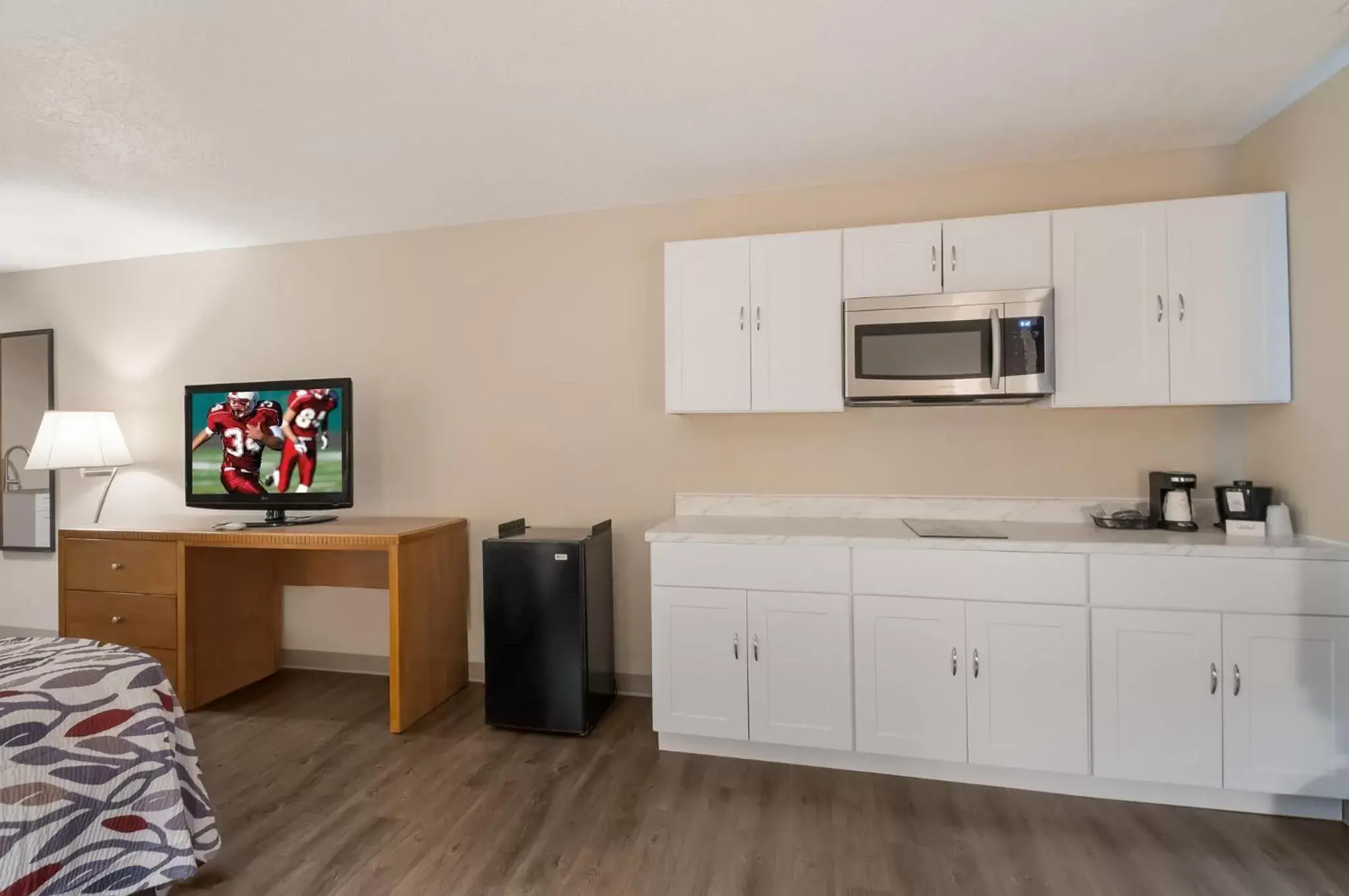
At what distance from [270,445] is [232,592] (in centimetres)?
80

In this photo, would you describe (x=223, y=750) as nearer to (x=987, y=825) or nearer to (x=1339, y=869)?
(x=987, y=825)

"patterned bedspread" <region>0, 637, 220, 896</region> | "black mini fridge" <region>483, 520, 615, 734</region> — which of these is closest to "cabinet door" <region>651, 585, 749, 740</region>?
"black mini fridge" <region>483, 520, 615, 734</region>

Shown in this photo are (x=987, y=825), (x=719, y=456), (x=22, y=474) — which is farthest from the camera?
(x=22, y=474)

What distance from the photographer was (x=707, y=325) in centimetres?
272

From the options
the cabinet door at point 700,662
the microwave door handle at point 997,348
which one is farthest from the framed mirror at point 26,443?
the microwave door handle at point 997,348

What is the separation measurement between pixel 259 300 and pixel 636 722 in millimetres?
3204

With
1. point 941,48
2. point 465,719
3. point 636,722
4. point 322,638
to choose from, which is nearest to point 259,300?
point 322,638

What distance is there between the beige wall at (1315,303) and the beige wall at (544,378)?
269mm

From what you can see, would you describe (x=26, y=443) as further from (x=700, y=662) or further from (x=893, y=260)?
(x=893, y=260)

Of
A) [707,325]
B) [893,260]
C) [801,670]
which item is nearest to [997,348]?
[893,260]

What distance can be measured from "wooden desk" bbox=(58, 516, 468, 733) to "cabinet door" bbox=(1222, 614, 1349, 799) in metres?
3.11

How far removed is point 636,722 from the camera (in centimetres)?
284

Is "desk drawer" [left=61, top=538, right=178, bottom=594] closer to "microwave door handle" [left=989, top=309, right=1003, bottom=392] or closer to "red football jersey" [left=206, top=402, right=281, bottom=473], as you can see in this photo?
"red football jersey" [left=206, top=402, right=281, bottom=473]

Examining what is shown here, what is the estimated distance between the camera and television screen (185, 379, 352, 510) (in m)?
3.18
